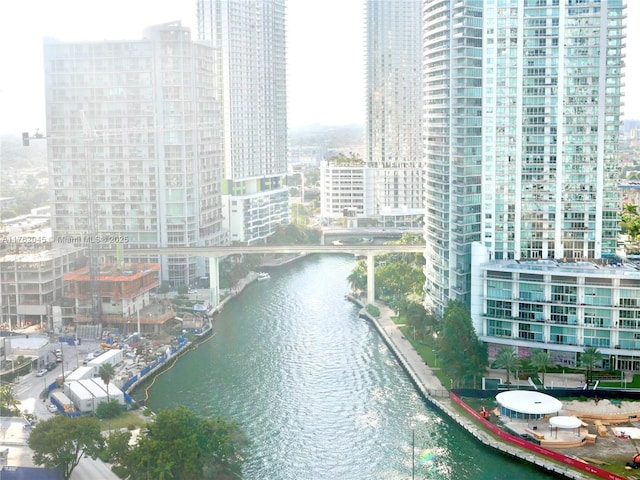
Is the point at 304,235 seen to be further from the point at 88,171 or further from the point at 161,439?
the point at 161,439

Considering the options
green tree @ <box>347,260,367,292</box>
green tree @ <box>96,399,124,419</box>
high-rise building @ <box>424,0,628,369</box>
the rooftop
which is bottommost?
green tree @ <box>96,399,124,419</box>

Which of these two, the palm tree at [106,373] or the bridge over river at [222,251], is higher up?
the bridge over river at [222,251]

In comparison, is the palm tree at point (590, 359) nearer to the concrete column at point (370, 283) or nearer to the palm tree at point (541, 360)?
the palm tree at point (541, 360)

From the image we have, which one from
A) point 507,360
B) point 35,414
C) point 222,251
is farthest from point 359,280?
point 35,414

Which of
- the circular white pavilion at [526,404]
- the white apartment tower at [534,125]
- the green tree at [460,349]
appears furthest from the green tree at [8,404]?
the white apartment tower at [534,125]

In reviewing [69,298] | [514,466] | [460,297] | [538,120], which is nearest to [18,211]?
[69,298]

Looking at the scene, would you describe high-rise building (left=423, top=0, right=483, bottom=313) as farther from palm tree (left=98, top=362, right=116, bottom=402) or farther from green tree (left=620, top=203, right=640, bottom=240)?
green tree (left=620, top=203, right=640, bottom=240)

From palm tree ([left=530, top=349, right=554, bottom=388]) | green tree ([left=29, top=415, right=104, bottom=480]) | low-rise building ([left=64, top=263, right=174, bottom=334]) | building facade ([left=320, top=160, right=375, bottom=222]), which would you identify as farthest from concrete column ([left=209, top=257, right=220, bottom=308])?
building facade ([left=320, top=160, right=375, bottom=222])
